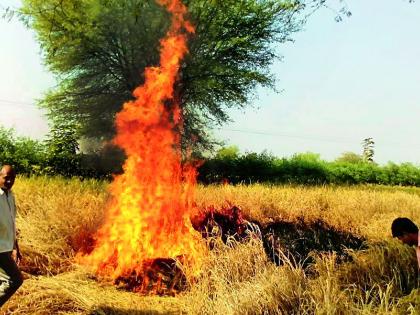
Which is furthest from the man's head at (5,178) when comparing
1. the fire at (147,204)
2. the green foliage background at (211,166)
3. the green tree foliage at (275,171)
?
the green tree foliage at (275,171)

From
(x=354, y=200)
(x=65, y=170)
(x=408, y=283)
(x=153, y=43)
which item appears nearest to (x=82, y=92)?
(x=153, y=43)

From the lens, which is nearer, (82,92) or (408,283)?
(408,283)

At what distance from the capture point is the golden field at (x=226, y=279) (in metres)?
4.75

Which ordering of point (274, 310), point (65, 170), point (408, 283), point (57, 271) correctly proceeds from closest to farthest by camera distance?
1. point (274, 310)
2. point (408, 283)
3. point (57, 271)
4. point (65, 170)

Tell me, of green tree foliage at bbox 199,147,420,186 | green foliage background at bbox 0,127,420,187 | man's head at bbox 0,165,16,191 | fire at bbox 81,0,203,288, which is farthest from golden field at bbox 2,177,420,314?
green tree foliage at bbox 199,147,420,186

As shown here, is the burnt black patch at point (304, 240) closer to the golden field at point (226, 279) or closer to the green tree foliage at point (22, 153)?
the golden field at point (226, 279)

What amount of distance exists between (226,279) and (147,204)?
3608 millimetres

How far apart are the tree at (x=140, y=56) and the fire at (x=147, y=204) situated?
15.9 m

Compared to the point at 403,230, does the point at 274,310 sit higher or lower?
lower

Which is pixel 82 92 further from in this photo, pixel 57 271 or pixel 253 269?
pixel 253 269

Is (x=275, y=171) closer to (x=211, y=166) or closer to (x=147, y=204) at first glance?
(x=211, y=166)

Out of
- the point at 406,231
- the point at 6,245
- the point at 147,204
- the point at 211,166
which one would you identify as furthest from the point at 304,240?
the point at 211,166

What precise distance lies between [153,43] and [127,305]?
68.6 feet

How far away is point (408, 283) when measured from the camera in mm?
5590
